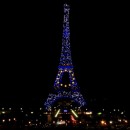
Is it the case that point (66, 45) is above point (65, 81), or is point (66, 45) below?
above

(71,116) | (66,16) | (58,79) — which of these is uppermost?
(66,16)

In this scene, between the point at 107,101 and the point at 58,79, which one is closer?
the point at 58,79

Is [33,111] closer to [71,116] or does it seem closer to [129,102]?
[71,116]

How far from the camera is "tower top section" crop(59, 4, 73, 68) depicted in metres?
37.2

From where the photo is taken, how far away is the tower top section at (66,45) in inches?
1464

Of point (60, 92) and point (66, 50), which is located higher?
point (66, 50)

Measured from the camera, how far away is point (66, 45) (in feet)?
124

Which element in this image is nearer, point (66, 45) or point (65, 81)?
point (66, 45)

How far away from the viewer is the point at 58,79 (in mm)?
37281

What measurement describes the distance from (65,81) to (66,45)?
104 inches

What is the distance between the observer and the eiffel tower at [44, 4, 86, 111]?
37.2 metres

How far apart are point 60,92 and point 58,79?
3.10 ft

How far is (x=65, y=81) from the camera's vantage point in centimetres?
3800

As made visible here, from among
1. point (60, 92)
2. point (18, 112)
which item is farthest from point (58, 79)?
point (18, 112)
